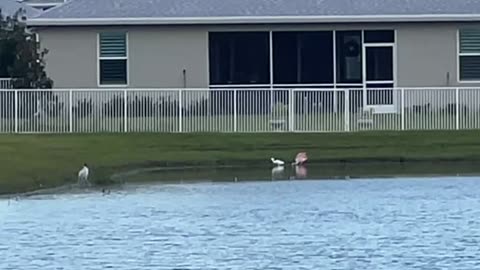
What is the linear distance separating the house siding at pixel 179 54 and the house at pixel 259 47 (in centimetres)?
3

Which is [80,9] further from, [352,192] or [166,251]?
[166,251]

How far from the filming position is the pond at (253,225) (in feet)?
65.8

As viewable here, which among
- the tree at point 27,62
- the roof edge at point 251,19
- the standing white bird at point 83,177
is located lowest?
the standing white bird at point 83,177

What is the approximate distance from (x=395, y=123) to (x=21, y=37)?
50.4ft

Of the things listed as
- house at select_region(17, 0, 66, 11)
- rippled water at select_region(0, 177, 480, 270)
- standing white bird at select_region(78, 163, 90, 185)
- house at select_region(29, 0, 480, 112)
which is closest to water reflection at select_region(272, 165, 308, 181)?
rippled water at select_region(0, 177, 480, 270)

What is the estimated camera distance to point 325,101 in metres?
43.4

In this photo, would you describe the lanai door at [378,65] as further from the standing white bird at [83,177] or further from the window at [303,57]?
the standing white bird at [83,177]

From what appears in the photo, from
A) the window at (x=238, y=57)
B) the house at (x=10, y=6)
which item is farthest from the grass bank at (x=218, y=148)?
the house at (x=10, y=6)

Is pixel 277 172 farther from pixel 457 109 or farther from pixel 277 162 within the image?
pixel 457 109

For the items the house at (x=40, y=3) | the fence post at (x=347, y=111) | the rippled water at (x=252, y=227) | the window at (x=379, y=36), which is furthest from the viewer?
the house at (x=40, y=3)

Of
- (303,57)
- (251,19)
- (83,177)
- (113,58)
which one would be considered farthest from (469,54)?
(83,177)

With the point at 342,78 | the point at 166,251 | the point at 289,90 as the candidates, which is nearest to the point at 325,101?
the point at 289,90

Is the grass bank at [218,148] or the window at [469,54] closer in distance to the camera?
the grass bank at [218,148]

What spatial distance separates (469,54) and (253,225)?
25.6 metres
